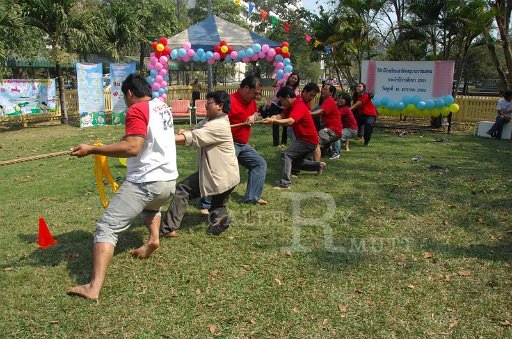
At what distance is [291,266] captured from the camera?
13.7 ft

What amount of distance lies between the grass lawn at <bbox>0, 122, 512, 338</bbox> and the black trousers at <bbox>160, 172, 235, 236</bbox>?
0.20 m

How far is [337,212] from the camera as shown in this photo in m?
5.67

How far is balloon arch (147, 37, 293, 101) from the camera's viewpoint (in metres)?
14.6

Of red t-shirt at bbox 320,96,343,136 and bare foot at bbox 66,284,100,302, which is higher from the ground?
red t-shirt at bbox 320,96,343,136

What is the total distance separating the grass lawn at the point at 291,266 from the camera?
3260 mm

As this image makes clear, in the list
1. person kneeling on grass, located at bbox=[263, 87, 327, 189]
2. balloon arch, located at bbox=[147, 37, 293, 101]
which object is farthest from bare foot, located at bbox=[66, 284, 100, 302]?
balloon arch, located at bbox=[147, 37, 293, 101]

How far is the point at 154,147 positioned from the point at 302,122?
355 cm

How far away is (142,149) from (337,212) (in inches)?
113

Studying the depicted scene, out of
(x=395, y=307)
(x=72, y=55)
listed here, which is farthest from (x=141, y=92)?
(x=72, y=55)

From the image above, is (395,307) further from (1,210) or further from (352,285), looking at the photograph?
(1,210)

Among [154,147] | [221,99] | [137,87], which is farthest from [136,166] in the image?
[221,99]

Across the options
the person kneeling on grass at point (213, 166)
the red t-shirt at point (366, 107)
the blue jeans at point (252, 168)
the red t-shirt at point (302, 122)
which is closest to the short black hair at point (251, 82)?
the blue jeans at point (252, 168)

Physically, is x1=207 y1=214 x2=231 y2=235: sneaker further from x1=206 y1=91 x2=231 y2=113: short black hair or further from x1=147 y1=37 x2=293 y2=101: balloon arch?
x1=147 y1=37 x2=293 y2=101: balloon arch

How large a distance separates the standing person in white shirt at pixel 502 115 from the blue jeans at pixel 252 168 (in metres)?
9.07
